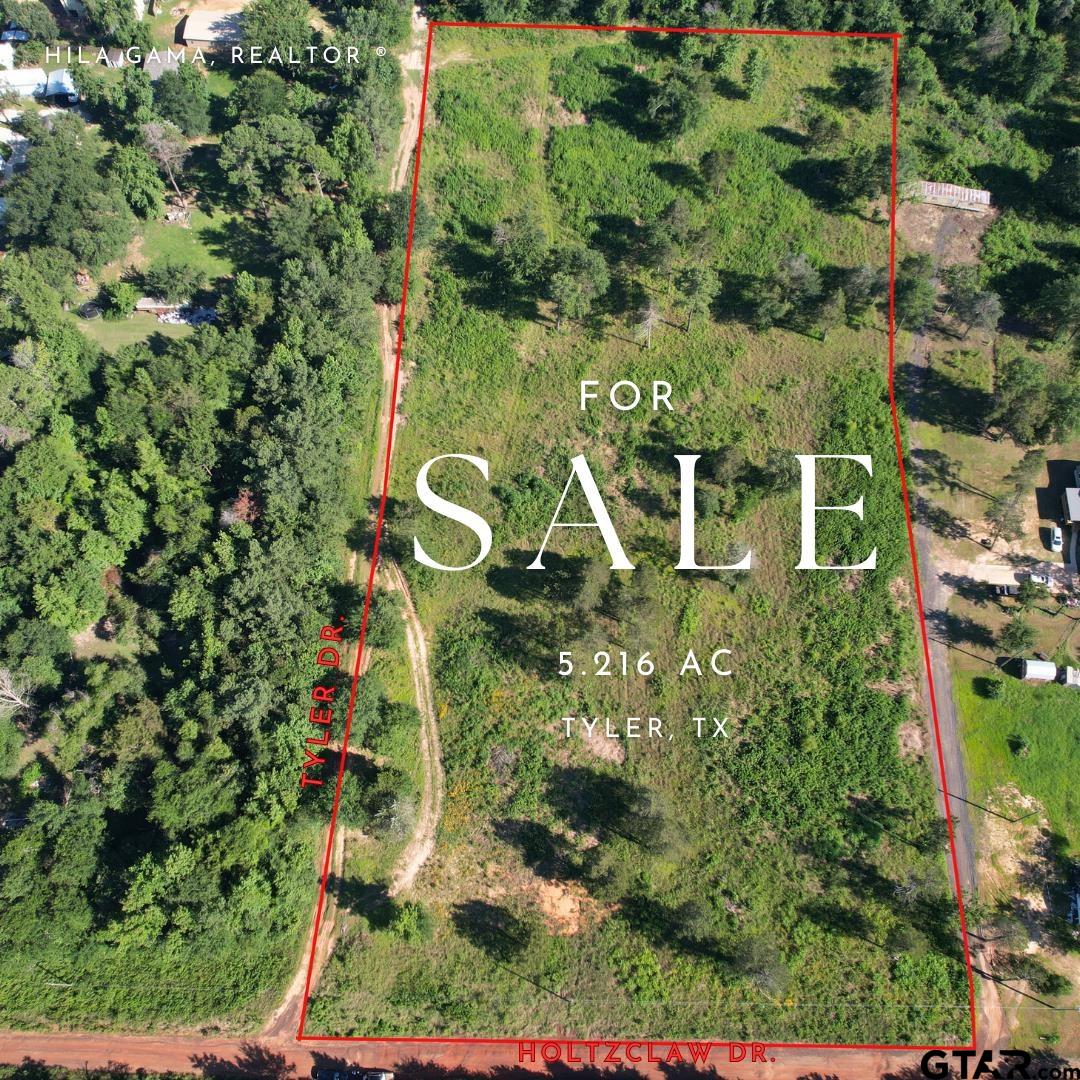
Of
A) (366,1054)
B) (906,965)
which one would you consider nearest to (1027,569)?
(906,965)

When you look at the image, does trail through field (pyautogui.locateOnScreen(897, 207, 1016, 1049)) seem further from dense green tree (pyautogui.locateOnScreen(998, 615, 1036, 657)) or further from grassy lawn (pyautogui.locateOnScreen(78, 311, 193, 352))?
grassy lawn (pyautogui.locateOnScreen(78, 311, 193, 352))

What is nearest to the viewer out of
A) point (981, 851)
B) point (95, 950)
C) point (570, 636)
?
point (95, 950)

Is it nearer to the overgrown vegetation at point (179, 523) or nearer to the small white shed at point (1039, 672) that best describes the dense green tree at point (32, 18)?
the overgrown vegetation at point (179, 523)

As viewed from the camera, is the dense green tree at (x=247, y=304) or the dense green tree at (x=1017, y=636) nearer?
the dense green tree at (x=1017, y=636)

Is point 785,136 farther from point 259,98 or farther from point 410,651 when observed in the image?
point 410,651

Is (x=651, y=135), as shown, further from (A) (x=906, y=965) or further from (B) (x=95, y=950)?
(B) (x=95, y=950)

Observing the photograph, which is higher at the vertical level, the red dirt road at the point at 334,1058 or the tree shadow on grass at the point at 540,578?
the tree shadow on grass at the point at 540,578

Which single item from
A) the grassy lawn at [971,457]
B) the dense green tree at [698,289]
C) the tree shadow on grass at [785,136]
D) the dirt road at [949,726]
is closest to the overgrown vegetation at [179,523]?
the dense green tree at [698,289]

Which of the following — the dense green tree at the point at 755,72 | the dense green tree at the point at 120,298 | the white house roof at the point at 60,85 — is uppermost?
the dense green tree at the point at 755,72
